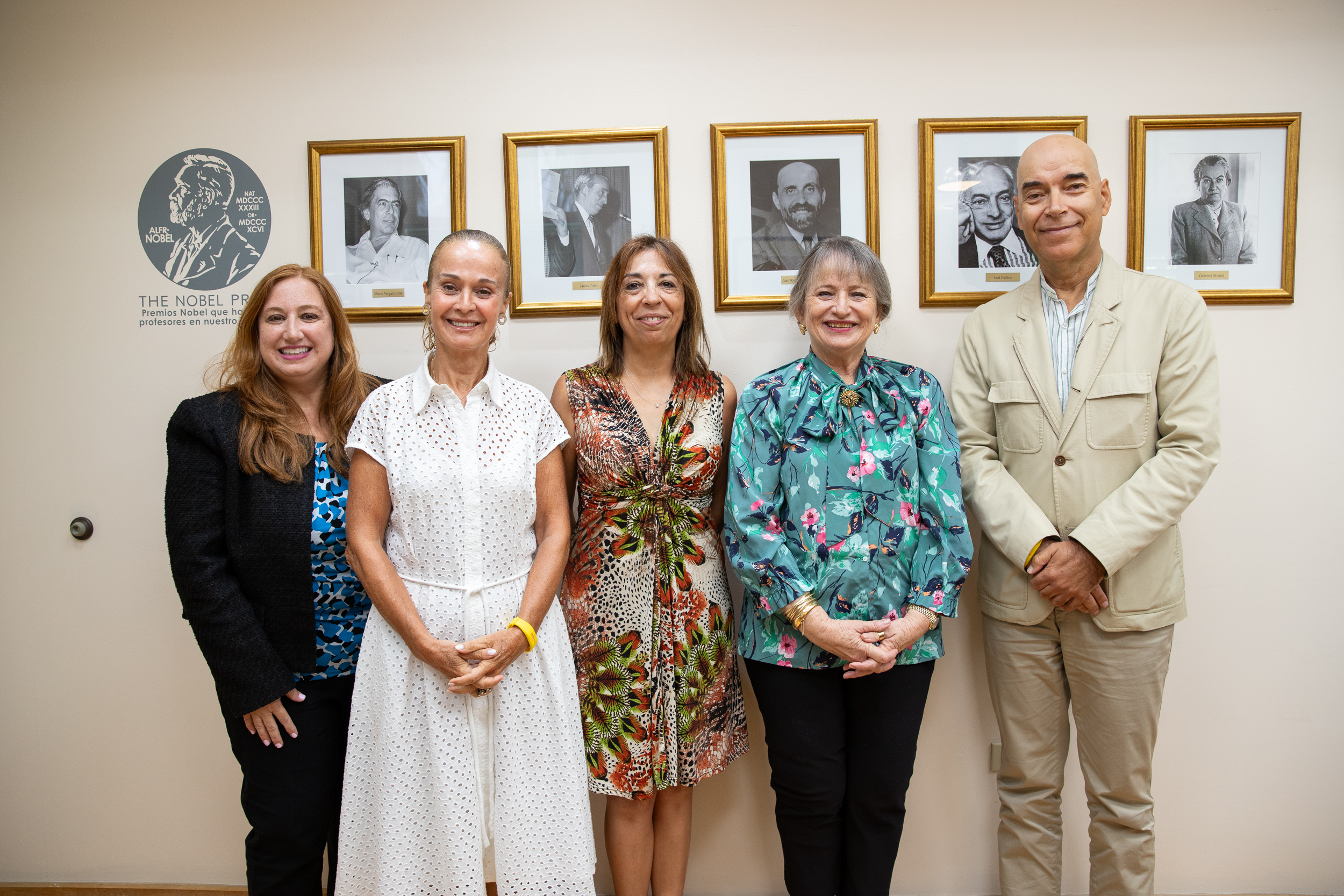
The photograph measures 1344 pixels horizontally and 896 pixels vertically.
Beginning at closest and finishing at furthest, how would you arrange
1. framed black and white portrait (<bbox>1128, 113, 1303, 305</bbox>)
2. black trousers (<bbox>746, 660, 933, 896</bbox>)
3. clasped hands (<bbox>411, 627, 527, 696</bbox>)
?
clasped hands (<bbox>411, 627, 527, 696</bbox>), black trousers (<bbox>746, 660, 933, 896</bbox>), framed black and white portrait (<bbox>1128, 113, 1303, 305</bbox>)

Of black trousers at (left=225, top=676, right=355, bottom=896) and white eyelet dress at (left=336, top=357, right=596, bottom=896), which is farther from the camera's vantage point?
black trousers at (left=225, top=676, right=355, bottom=896)

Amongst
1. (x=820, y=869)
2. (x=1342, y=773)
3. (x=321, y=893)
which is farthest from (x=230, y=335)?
(x=1342, y=773)

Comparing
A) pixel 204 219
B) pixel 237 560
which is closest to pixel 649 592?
pixel 237 560

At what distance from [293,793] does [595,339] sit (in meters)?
1.48

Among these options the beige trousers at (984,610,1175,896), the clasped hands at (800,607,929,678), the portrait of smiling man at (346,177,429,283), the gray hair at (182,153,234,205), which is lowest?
the beige trousers at (984,610,1175,896)

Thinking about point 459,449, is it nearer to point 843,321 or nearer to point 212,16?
point 843,321

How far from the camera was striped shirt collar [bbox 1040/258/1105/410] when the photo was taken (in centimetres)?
183

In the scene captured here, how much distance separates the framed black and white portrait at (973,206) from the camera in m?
2.16

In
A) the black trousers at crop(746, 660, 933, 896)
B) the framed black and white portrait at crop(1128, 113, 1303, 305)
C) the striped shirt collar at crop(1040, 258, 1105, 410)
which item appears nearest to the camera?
the black trousers at crop(746, 660, 933, 896)

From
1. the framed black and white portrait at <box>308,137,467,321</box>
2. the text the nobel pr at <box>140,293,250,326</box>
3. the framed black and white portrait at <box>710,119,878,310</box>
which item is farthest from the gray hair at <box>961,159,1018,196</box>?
the text the nobel pr at <box>140,293,250,326</box>

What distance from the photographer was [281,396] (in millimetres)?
1726

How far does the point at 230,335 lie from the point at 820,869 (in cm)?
241

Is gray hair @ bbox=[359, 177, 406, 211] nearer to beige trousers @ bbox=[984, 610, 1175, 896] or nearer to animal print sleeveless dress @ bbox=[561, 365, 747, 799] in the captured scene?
animal print sleeveless dress @ bbox=[561, 365, 747, 799]

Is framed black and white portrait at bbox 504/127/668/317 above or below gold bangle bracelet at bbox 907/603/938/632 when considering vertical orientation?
above
